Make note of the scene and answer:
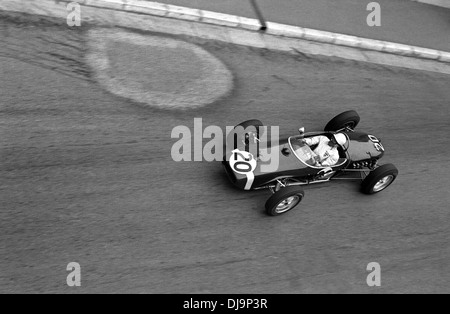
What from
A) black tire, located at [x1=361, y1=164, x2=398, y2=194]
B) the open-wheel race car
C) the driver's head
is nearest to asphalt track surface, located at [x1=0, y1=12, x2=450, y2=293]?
black tire, located at [x1=361, y1=164, x2=398, y2=194]

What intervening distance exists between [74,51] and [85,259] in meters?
4.26

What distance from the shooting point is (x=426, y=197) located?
814 cm

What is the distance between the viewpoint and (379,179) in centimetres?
736

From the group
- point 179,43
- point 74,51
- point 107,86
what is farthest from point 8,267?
point 179,43

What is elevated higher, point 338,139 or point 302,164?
point 338,139

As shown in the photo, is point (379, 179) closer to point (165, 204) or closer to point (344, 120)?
point (344, 120)

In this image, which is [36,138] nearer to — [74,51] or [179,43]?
[74,51]

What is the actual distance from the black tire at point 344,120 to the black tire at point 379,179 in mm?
1089

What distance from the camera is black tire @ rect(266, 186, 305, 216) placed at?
6.52 m

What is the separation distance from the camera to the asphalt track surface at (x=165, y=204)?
6008 millimetres

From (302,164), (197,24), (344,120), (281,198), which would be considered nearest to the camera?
(281,198)

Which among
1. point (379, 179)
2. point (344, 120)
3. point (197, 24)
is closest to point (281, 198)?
point (379, 179)

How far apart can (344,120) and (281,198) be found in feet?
7.74

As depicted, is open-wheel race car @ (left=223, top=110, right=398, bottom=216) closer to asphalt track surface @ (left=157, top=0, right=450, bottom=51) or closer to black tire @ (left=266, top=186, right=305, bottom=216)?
black tire @ (left=266, top=186, right=305, bottom=216)
